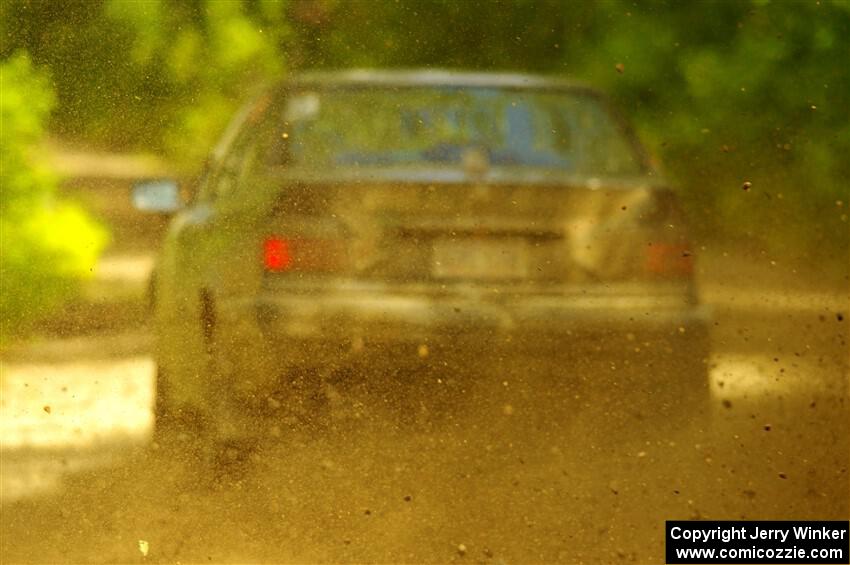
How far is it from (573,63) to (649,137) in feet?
1.38

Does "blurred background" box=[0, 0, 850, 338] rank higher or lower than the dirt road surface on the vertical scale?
higher

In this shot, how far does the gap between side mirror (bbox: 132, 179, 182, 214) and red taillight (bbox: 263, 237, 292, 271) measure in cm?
58

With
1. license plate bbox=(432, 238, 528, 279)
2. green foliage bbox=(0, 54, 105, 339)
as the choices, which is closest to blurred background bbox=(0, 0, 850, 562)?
green foliage bbox=(0, 54, 105, 339)

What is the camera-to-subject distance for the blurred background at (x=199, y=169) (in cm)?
543

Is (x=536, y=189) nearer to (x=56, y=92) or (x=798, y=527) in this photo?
(x=798, y=527)

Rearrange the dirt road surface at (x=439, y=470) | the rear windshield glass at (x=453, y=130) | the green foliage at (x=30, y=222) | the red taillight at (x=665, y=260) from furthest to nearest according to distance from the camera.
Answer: the green foliage at (x=30, y=222)
the rear windshield glass at (x=453, y=130)
the red taillight at (x=665, y=260)
the dirt road surface at (x=439, y=470)

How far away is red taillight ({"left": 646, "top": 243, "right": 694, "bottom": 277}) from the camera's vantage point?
17.4 feet

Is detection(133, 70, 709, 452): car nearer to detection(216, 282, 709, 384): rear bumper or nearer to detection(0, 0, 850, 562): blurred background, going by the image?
detection(216, 282, 709, 384): rear bumper

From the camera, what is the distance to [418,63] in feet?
19.0

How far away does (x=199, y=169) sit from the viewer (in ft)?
19.8

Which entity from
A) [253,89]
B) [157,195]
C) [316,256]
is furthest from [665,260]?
[157,195]

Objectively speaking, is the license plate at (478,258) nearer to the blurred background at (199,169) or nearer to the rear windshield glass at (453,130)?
the rear windshield glass at (453,130)

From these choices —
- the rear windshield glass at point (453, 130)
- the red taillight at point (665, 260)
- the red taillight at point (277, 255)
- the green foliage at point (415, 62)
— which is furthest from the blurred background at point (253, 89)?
the red taillight at point (277, 255)

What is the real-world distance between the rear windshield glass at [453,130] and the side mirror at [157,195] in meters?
0.45
